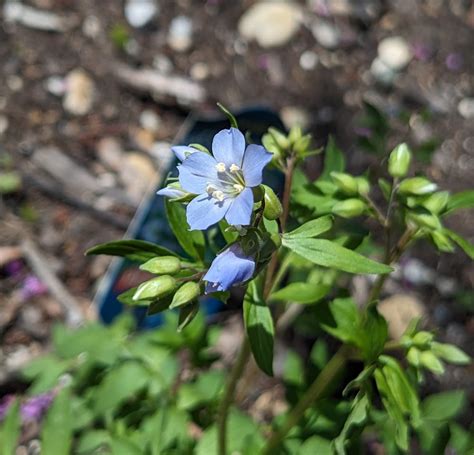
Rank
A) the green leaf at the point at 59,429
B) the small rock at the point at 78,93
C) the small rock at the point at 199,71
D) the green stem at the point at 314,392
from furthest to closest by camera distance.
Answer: the small rock at the point at 199,71
the small rock at the point at 78,93
the green leaf at the point at 59,429
the green stem at the point at 314,392

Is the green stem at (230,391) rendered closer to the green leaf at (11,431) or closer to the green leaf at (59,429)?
the green leaf at (59,429)

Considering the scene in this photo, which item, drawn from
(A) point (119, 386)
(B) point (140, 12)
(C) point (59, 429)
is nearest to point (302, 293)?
(A) point (119, 386)

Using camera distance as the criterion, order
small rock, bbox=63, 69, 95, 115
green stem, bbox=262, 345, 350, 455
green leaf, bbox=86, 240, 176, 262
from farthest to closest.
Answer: small rock, bbox=63, 69, 95, 115, green stem, bbox=262, 345, 350, 455, green leaf, bbox=86, 240, 176, 262

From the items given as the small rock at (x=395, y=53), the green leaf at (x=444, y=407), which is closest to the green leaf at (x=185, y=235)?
the green leaf at (x=444, y=407)

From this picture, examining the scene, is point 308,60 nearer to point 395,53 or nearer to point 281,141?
point 395,53

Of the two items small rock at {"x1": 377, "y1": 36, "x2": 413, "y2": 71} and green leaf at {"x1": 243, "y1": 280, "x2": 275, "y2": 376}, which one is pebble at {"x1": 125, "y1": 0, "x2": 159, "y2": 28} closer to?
small rock at {"x1": 377, "y1": 36, "x2": 413, "y2": 71}

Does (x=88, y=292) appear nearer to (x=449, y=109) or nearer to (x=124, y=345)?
(x=124, y=345)

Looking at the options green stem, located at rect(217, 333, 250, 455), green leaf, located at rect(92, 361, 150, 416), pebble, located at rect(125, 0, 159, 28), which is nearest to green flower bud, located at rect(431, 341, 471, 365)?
green stem, located at rect(217, 333, 250, 455)
